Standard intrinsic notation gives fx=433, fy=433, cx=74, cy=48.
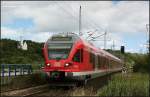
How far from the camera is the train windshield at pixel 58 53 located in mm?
26250

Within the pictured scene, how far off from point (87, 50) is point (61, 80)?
11.7 ft

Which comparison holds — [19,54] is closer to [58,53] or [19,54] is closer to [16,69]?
[16,69]

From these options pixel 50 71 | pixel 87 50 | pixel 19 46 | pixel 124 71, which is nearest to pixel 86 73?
pixel 87 50

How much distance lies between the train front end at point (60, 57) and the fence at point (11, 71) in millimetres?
4993

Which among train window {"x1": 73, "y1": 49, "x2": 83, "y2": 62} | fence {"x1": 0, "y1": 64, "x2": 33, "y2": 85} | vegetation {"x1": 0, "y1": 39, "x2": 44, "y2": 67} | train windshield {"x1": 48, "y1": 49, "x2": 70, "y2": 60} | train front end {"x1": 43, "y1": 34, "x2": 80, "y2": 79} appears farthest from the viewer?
vegetation {"x1": 0, "y1": 39, "x2": 44, "y2": 67}

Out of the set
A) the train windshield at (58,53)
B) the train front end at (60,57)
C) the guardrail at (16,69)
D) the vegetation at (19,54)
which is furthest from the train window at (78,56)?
the vegetation at (19,54)

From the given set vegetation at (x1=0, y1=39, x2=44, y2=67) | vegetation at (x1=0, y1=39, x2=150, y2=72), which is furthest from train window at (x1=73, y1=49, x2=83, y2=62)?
vegetation at (x1=0, y1=39, x2=44, y2=67)

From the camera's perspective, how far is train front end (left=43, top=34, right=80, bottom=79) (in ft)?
85.2

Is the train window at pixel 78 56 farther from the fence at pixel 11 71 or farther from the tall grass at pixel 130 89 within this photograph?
the tall grass at pixel 130 89

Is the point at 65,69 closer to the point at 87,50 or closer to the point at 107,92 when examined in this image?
the point at 87,50

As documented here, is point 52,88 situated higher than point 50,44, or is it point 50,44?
point 50,44

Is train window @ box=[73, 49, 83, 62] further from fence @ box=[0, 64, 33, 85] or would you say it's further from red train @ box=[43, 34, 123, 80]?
fence @ box=[0, 64, 33, 85]

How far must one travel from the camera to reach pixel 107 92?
18828 millimetres

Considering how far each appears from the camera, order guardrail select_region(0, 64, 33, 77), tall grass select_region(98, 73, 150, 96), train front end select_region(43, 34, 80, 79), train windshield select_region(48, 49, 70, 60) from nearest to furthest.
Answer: tall grass select_region(98, 73, 150, 96), train front end select_region(43, 34, 80, 79), train windshield select_region(48, 49, 70, 60), guardrail select_region(0, 64, 33, 77)
